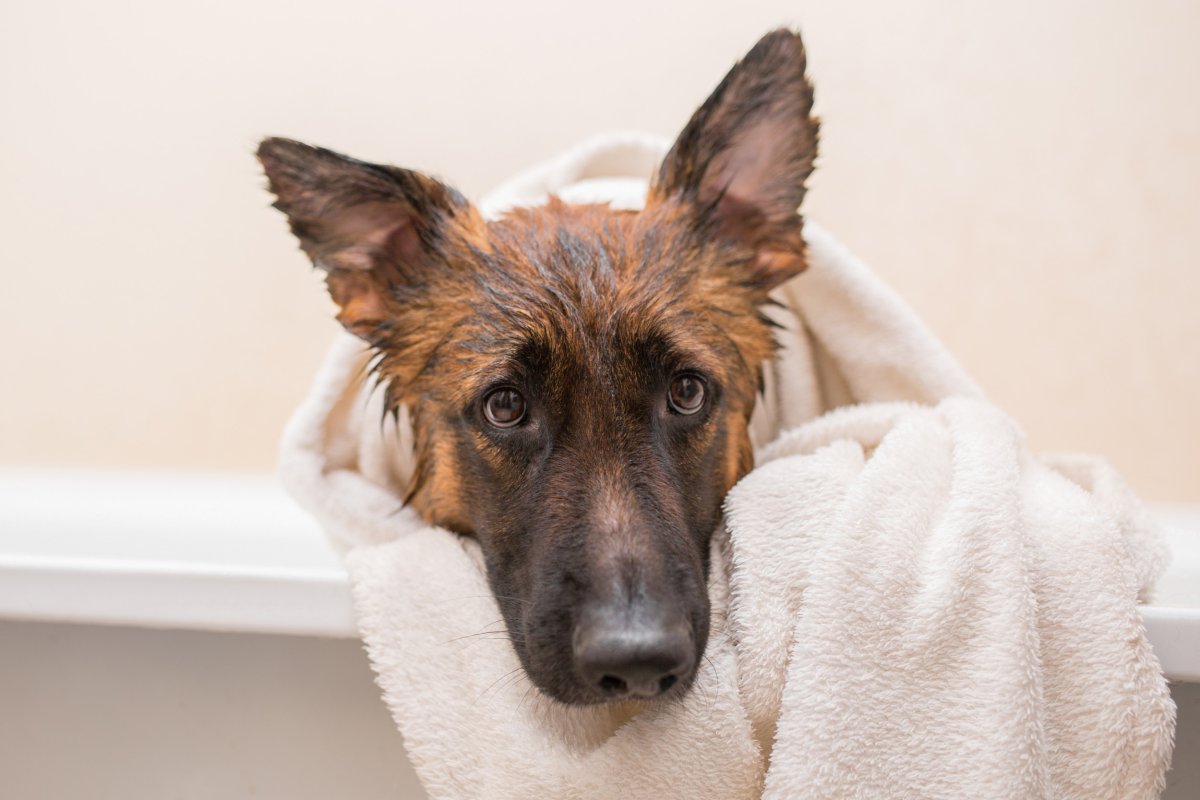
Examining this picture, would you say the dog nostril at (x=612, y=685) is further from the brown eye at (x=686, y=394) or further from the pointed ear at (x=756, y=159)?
the pointed ear at (x=756, y=159)

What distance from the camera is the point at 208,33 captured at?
2854mm

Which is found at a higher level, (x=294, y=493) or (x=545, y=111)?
(x=545, y=111)

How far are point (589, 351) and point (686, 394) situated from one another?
181mm

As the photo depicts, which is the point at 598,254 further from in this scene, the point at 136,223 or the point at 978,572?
the point at 136,223

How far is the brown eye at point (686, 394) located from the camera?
1343mm

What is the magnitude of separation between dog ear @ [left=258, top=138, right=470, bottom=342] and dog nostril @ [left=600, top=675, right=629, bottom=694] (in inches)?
30.5

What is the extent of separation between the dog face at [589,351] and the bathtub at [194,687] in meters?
0.31

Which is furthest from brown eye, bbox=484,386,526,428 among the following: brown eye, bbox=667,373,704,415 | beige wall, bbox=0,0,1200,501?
beige wall, bbox=0,0,1200,501

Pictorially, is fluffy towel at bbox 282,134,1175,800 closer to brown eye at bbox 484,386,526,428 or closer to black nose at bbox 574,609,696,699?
black nose at bbox 574,609,696,699

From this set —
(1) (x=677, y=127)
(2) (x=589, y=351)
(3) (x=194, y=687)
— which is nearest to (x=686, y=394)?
(2) (x=589, y=351)

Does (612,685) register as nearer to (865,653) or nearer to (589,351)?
(865,653)

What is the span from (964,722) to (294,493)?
3.92 ft

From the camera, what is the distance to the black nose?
100cm

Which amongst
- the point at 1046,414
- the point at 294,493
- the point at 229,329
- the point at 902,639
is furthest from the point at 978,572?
the point at 229,329
